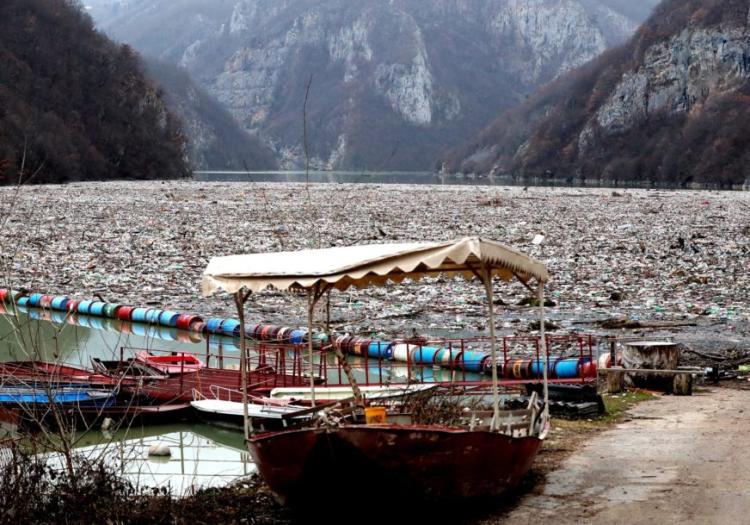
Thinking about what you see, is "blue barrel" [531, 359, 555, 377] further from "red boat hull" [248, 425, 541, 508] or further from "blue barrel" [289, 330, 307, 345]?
"red boat hull" [248, 425, 541, 508]

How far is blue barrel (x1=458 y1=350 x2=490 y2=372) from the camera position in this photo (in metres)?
14.5

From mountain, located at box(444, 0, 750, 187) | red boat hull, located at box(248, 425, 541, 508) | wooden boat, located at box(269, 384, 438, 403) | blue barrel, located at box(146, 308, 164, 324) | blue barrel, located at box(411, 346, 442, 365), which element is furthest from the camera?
mountain, located at box(444, 0, 750, 187)

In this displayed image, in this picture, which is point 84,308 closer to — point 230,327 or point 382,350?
point 230,327

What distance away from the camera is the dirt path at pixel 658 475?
7270 millimetres

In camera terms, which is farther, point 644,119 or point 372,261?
point 644,119

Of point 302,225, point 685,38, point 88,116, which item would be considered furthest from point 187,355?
point 685,38

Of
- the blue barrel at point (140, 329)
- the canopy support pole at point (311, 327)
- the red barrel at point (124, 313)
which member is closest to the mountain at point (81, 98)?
the red barrel at point (124, 313)

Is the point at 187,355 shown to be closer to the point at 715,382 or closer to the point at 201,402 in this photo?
the point at 201,402

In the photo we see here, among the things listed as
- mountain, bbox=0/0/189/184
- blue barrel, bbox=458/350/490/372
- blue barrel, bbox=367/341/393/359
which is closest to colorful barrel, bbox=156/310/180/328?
blue barrel, bbox=367/341/393/359

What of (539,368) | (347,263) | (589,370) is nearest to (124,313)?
(539,368)

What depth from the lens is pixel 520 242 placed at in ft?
99.8

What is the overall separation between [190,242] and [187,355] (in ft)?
51.1

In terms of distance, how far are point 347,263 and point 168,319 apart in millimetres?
12555

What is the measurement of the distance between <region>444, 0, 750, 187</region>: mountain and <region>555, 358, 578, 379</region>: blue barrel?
8952 cm
